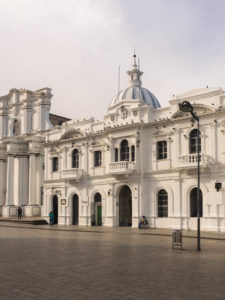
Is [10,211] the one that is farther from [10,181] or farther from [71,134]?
[71,134]

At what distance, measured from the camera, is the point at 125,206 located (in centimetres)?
3562

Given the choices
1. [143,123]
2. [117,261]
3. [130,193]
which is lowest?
[117,261]

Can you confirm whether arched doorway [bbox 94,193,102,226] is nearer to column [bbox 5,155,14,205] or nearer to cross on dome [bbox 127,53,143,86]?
cross on dome [bbox 127,53,143,86]

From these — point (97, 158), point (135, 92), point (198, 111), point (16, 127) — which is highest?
point (135, 92)

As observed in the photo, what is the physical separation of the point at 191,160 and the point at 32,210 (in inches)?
895

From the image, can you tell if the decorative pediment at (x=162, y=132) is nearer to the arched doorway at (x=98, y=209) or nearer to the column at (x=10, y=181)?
the arched doorway at (x=98, y=209)

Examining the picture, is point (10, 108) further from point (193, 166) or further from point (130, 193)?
point (193, 166)

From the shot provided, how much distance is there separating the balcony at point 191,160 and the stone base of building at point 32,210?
2170cm

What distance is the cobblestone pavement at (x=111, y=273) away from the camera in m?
9.27

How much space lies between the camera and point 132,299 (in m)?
8.70

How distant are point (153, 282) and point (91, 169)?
26900 mm

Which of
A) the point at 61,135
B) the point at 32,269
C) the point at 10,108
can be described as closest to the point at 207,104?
the point at 61,135

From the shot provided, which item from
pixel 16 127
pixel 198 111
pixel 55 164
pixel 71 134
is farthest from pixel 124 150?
pixel 16 127

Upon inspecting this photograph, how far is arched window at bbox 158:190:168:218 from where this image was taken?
31894mm
